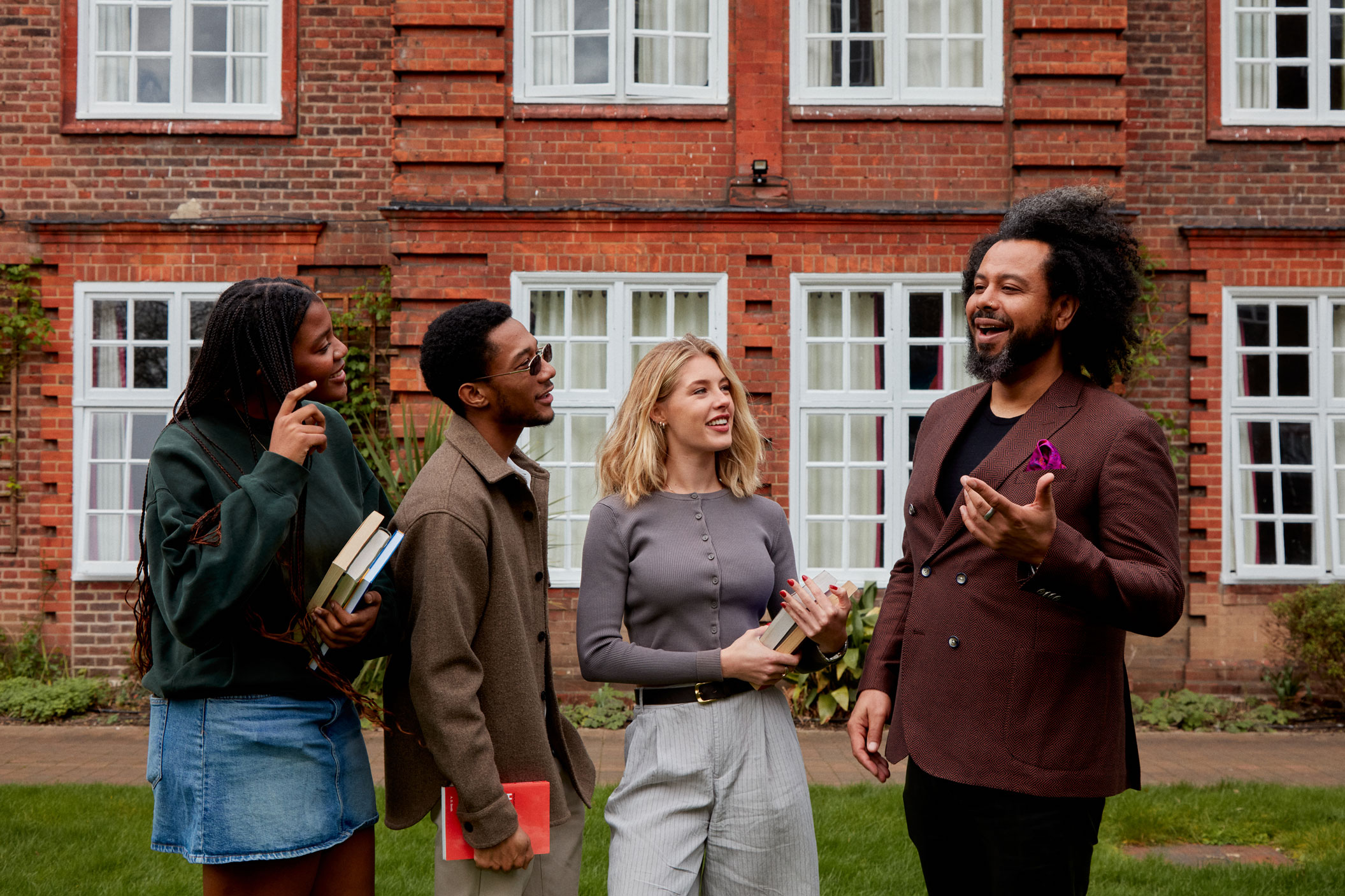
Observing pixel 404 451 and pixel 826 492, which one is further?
pixel 826 492

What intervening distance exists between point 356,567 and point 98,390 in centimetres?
752

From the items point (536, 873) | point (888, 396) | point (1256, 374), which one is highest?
point (1256, 374)

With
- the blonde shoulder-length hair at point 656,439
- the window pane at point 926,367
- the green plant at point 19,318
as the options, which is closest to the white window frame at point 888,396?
the window pane at point 926,367

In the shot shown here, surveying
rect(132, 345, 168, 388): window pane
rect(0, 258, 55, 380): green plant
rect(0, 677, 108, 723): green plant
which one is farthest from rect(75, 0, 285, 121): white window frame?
rect(0, 677, 108, 723): green plant

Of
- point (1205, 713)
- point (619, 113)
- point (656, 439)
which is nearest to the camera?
point (656, 439)

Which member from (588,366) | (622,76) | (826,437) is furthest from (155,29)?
(826,437)

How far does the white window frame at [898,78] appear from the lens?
8.49 metres

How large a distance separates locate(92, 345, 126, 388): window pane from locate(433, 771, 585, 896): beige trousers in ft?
24.2

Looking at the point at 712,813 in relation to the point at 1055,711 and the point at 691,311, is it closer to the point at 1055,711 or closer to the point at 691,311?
the point at 1055,711

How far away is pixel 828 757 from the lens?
6.93 m

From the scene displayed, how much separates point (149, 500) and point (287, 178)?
705 cm

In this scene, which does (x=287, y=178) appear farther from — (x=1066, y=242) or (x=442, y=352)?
(x=1066, y=242)

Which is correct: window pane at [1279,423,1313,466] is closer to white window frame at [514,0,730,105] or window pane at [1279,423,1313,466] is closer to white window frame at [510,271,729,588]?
white window frame at [510,271,729,588]

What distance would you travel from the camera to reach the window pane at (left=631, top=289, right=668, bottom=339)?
8.53 meters
